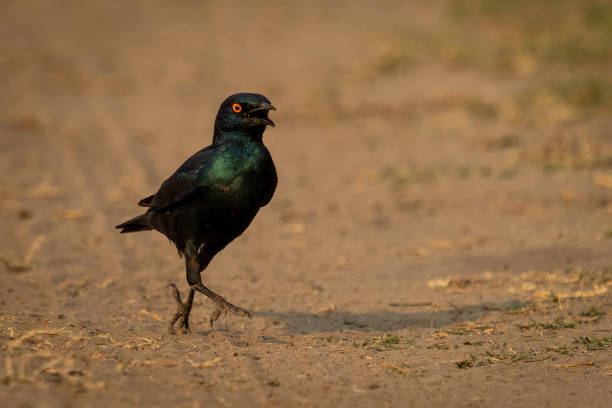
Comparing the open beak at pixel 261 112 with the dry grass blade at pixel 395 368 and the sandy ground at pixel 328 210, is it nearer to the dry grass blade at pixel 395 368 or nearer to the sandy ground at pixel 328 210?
the sandy ground at pixel 328 210

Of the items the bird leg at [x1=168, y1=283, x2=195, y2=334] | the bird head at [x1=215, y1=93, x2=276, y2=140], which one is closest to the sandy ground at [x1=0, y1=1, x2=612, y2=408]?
the bird leg at [x1=168, y1=283, x2=195, y2=334]

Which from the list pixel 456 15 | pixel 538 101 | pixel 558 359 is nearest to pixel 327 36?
pixel 456 15

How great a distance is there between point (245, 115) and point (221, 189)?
503mm

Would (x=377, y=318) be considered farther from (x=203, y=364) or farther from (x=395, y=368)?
(x=203, y=364)

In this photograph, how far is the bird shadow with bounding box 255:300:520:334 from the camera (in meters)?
5.69

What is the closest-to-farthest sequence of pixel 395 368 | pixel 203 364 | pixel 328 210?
pixel 203 364
pixel 395 368
pixel 328 210

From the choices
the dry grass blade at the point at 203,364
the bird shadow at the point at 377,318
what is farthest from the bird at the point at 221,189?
the bird shadow at the point at 377,318

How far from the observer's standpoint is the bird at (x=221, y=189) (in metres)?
5.05

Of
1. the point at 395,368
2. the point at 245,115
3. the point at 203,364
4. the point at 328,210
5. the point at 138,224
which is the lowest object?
the point at 395,368

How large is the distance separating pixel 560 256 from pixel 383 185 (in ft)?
10.2

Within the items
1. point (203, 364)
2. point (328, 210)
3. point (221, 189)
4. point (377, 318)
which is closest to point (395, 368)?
point (203, 364)

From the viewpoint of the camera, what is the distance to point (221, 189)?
5.04 m

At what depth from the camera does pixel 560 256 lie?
7184 mm

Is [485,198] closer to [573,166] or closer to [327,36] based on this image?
[573,166]
